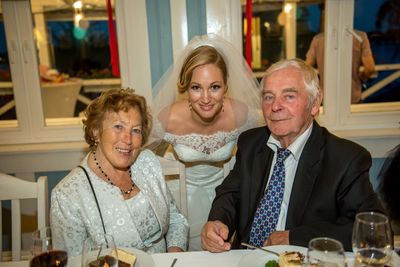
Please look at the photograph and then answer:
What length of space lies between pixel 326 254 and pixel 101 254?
663 millimetres

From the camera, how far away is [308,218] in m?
1.76

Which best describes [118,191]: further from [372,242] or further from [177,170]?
[372,242]

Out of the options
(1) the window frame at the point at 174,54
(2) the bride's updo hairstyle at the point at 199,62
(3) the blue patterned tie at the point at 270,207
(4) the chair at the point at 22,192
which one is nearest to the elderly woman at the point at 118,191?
(4) the chair at the point at 22,192

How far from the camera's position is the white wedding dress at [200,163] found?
272cm

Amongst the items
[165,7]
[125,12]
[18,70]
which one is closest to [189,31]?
[165,7]

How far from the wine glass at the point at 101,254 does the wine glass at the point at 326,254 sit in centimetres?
58

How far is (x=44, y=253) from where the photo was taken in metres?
1.22

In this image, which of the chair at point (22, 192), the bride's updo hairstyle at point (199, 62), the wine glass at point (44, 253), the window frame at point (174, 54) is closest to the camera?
the wine glass at point (44, 253)

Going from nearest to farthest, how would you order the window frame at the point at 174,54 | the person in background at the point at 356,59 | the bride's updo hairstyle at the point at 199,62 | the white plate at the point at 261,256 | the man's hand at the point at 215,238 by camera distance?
the white plate at the point at 261,256, the man's hand at the point at 215,238, the bride's updo hairstyle at the point at 199,62, the window frame at the point at 174,54, the person in background at the point at 356,59

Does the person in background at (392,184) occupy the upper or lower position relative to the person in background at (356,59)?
lower

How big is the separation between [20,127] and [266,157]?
92.0 inches

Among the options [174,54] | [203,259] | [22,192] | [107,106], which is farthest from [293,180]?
[174,54]

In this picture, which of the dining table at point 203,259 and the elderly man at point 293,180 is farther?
the elderly man at point 293,180

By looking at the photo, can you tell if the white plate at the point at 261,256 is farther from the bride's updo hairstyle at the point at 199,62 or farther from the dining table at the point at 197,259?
the bride's updo hairstyle at the point at 199,62
